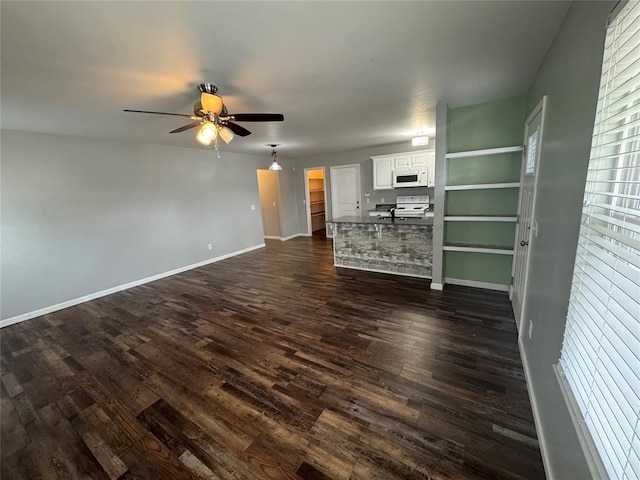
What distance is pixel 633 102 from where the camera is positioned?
2.69 feet

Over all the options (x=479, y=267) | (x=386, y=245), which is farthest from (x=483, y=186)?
(x=386, y=245)

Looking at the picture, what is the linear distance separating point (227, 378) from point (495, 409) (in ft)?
6.56

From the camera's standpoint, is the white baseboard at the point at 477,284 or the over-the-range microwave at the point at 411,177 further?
the over-the-range microwave at the point at 411,177

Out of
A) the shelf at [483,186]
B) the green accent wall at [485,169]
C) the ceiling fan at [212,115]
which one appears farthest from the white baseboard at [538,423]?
the ceiling fan at [212,115]

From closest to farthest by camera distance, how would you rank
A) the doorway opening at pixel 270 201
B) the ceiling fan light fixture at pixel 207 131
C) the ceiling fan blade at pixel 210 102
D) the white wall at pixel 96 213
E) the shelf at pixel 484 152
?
the ceiling fan blade at pixel 210 102 → the ceiling fan light fixture at pixel 207 131 → the shelf at pixel 484 152 → the white wall at pixel 96 213 → the doorway opening at pixel 270 201

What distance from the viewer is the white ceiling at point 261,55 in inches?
55.3

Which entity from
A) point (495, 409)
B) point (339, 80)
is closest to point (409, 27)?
point (339, 80)

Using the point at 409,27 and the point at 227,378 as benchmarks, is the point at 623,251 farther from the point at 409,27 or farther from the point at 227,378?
the point at 227,378

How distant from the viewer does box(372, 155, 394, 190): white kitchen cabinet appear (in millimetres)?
5840

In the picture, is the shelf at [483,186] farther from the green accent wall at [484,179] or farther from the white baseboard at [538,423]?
the white baseboard at [538,423]

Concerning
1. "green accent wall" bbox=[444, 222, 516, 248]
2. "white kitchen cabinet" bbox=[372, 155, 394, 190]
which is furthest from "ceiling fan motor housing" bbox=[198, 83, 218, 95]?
"white kitchen cabinet" bbox=[372, 155, 394, 190]

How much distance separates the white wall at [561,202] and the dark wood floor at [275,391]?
33cm

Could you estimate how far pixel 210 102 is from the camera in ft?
7.02

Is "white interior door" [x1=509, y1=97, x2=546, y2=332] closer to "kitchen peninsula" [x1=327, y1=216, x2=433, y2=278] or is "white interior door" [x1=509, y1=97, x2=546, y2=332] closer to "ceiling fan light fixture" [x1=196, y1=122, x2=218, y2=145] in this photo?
"kitchen peninsula" [x1=327, y1=216, x2=433, y2=278]
